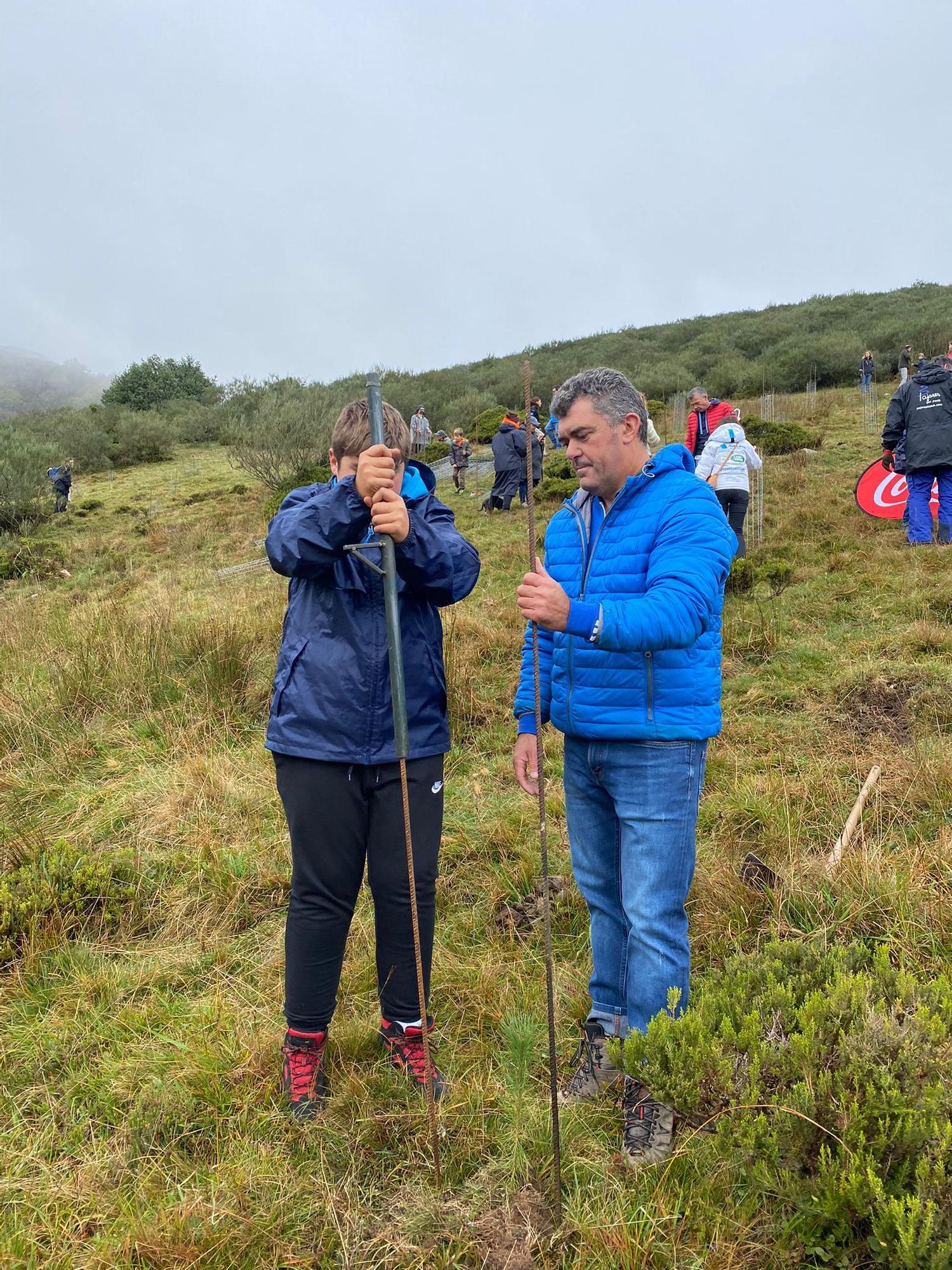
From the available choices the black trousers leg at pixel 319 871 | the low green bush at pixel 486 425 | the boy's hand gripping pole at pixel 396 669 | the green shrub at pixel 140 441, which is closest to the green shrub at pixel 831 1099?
the boy's hand gripping pole at pixel 396 669

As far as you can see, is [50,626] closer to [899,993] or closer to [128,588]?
[128,588]

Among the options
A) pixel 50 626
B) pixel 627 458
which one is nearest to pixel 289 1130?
pixel 627 458

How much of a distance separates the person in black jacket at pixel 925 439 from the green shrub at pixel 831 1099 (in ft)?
23.5

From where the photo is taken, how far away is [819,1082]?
1526 mm

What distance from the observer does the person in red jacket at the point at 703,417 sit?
27.6 ft

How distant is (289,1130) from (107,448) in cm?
3243

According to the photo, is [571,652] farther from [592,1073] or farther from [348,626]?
[592,1073]

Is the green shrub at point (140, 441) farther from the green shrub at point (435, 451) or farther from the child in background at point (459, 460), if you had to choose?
the child in background at point (459, 460)

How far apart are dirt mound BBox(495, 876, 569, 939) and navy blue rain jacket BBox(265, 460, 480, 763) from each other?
4.38 ft

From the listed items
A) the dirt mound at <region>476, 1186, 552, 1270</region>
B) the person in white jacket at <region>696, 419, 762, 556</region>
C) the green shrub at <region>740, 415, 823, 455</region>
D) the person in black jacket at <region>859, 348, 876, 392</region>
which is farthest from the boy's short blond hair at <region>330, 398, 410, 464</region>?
the person in black jacket at <region>859, 348, 876, 392</region>

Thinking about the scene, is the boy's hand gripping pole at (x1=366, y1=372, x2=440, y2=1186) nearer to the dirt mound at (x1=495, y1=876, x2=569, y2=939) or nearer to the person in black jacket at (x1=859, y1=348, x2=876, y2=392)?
the dirt mound at (x1=495, y1=876, x2=569, y2=939)

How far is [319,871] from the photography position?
2053 mm

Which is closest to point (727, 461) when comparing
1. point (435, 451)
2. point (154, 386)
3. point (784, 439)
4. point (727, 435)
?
point (727, 435)

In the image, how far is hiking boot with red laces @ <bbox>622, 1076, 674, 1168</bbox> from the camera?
187cm
